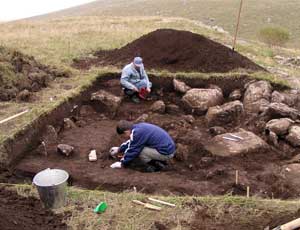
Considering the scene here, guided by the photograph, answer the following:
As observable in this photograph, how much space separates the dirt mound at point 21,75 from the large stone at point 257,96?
4949mm

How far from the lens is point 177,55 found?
12.6 metres

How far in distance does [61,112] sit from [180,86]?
3142 millimetres

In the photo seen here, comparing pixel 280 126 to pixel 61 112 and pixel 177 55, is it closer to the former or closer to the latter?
pixel 61 112

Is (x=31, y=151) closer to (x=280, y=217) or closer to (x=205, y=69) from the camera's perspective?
(x=280, y=217)

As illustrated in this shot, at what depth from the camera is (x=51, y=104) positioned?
30.4ft

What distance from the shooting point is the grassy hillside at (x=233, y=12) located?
30.3 meters

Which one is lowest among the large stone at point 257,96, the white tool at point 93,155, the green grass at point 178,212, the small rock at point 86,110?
the white tool at point 93,155

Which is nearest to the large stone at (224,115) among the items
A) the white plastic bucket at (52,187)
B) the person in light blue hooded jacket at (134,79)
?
the person in light blue hooded jacket at (134,79)

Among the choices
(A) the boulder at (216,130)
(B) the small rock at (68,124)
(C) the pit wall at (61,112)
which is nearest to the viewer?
(C) the pit wall at (61,112)

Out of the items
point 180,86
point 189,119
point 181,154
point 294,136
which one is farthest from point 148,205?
point 180,86

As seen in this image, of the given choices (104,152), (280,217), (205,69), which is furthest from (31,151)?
(205,69)

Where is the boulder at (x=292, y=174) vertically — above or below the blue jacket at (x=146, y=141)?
below

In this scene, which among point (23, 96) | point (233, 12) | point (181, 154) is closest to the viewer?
point (181, 154)

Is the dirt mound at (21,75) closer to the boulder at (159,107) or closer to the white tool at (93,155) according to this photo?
the white tool at (93,155)
